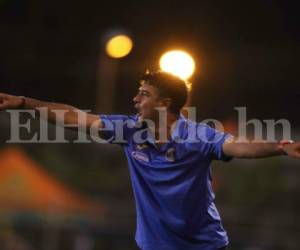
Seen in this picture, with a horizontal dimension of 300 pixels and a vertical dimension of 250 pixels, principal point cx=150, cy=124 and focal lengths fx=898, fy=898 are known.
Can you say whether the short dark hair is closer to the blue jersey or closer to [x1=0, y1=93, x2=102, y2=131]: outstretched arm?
the blue jersey

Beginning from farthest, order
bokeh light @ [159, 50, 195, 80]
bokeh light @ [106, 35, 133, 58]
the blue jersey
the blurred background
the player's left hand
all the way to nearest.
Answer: bokeh light @ [106, 35, 133, 58] < bokeh light @ [159, 50, 195, 80] < the blurred background < the blue jersey < the player's left hand

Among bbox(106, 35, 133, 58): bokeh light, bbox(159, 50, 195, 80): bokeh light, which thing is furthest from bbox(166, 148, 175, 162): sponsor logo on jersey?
bbox(106, 35, 133, 58): bokeh light

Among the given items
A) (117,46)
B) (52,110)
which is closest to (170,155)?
(52,110)

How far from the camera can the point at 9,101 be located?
6.07 metres

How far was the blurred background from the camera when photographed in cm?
1304

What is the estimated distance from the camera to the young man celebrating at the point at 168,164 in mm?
5871

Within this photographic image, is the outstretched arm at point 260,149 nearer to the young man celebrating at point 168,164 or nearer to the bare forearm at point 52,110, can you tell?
the young man celebrating at point 168,164

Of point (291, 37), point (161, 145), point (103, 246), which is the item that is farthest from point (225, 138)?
point (291, 37)

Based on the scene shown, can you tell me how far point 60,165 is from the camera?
13.5 meters

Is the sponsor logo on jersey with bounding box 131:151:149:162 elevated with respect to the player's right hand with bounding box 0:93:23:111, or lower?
lower

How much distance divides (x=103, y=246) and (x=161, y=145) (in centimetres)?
541

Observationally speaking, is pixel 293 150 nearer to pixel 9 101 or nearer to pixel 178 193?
pixel 178 193

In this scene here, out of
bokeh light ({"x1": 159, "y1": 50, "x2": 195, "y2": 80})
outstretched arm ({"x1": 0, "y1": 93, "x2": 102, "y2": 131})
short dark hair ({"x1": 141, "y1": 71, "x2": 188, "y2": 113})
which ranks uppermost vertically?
bokeh light ({"x1": 159, "y1": 50, "x2": 195, "y2": 80})

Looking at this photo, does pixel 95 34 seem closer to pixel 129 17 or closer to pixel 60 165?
pixel 129 17
